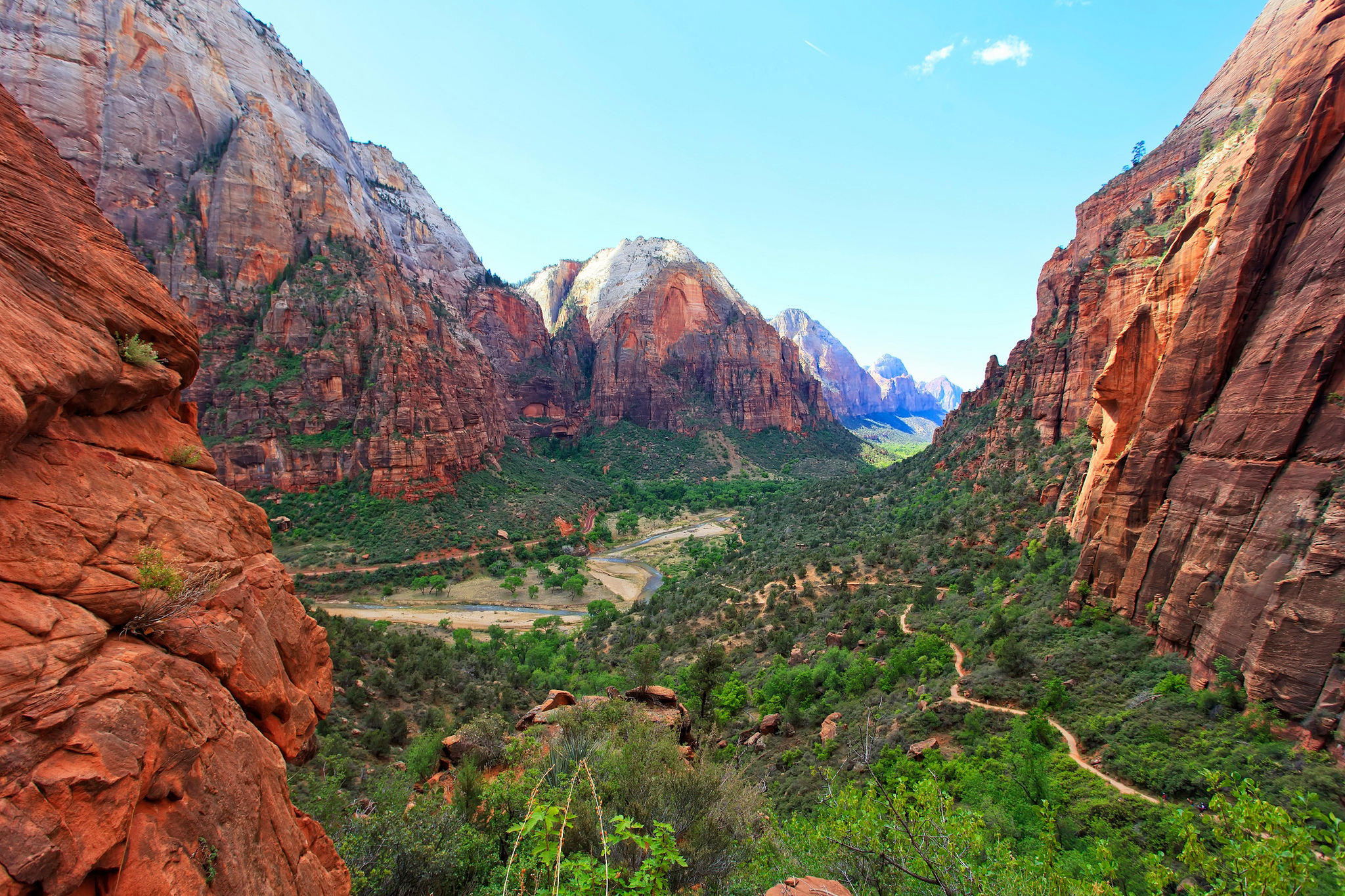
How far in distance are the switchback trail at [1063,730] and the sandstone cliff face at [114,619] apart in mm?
15871

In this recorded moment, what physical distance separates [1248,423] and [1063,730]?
9.76 m

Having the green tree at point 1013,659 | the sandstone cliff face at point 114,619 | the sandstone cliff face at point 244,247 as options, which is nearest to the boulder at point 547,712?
the sandstone cliff face at point 114,619

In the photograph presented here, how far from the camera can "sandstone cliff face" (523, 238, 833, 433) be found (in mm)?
123812

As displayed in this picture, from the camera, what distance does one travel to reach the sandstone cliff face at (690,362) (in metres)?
124

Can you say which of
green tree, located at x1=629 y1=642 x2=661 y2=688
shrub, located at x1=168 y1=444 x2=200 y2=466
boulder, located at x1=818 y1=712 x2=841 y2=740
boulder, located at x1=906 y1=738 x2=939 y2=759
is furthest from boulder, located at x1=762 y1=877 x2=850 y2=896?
green tree, located at x1=629 y1=642 x2=661 y2=688

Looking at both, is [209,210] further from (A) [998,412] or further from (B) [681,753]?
(A) [998,412]

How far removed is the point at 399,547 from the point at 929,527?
47761 mm

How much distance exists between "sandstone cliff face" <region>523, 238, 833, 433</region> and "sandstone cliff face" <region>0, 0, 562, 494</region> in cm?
5847

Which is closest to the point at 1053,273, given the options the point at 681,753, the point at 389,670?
the point at 681,753

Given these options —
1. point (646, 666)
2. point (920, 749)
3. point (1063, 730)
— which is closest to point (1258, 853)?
point (1063, 730)

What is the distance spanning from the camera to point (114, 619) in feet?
15.1

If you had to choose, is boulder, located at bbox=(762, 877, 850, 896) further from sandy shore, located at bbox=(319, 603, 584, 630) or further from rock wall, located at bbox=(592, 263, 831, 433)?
rock wall, located at bbox=(592, 263, 831, 433)

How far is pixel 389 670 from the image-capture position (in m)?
23.6

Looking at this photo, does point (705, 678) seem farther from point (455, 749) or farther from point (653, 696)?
point (455, 749)
